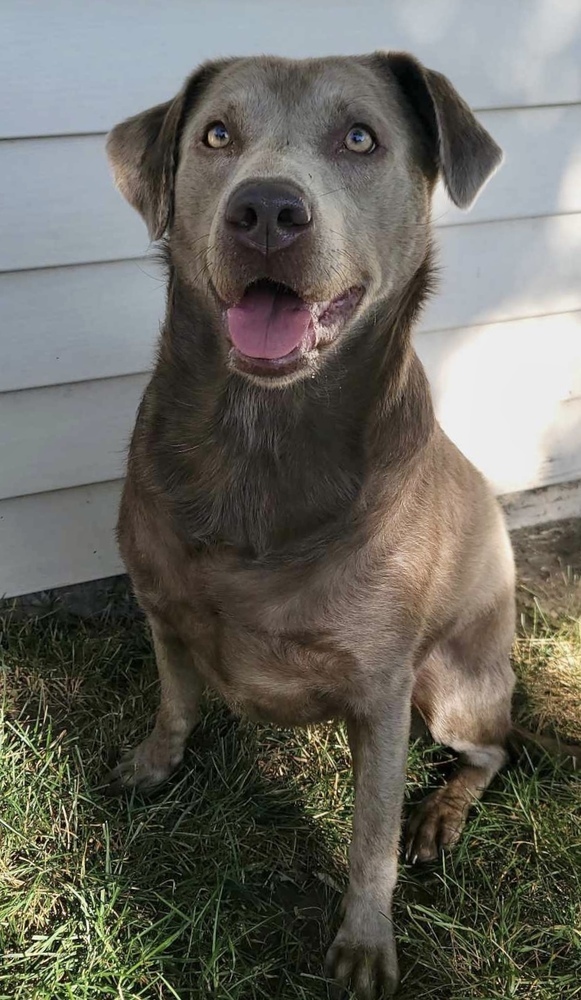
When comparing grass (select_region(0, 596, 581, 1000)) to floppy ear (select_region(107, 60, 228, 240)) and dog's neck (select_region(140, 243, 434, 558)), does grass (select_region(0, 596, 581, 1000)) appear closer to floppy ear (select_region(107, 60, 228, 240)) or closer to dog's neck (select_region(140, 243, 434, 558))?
dog's neck (select_region(140, 243, 434, 558))

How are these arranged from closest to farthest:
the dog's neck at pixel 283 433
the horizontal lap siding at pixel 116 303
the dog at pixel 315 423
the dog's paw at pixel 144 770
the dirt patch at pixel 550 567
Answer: the dog at pixel 315 423, the dog's neck at pixel 283 433, the dog's paw at pixel 144 770, the horizontal lap siding at pixel 116 303, the dirt patch at pixel 550 567

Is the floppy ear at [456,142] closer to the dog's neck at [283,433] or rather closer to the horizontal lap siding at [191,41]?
the dog's neck at [283,433]

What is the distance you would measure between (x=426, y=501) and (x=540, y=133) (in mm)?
1733

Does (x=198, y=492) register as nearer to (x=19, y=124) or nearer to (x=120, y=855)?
(x=120, y=855)

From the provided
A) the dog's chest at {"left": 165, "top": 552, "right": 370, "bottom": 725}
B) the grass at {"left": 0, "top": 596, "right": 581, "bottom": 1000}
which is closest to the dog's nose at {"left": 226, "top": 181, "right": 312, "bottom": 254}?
the dog's chest at {"left": 165, "top": 552, "right": 370, "bottom": 725}

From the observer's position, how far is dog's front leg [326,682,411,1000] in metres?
2.22

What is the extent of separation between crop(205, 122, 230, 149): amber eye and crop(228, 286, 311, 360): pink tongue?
0.37m

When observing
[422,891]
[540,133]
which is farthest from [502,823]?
[540,133]

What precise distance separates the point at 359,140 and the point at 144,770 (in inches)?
71.2

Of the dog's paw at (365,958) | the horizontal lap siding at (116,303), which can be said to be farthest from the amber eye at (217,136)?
the dog's paw at (365,958)

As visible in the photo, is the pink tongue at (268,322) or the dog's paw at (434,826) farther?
the dog's paw at (434,826)

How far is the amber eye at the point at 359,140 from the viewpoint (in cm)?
200

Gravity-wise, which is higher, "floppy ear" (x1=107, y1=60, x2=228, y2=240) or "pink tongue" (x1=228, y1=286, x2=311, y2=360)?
"floppy ear" (x1=107, y1=60, x2=228, y2=240)

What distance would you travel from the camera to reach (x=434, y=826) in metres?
2.65
